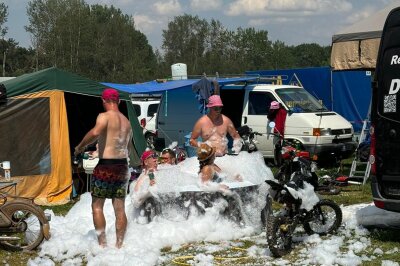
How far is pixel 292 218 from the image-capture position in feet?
21.5

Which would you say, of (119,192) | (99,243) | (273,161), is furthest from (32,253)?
(273,161)

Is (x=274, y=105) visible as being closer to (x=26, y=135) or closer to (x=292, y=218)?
(x=26, y=135)

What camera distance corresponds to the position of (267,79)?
16.3m

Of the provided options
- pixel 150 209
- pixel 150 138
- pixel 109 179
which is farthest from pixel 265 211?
pixel 150 138

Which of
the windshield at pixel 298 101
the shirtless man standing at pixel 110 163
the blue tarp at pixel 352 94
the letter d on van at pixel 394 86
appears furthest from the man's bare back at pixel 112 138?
the blue tarp at pixel 352 94

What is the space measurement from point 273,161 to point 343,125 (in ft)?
5.93

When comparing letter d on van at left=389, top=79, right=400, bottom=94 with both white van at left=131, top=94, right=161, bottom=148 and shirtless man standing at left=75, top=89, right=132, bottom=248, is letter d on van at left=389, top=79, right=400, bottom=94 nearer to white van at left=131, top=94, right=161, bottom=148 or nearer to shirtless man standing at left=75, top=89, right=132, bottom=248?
shirtless man standing at left=75, top=89, right=132, bottom=248

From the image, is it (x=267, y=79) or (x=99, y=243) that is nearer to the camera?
(x=99, y=243)

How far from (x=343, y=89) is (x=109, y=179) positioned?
15020 mm

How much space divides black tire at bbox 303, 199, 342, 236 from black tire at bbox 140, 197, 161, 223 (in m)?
1.74

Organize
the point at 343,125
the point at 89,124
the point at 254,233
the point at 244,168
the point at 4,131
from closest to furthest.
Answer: the point at 254,233 → the point at 244,168 → the point at 4,131 → the point at 89,124 → the point at 343,125

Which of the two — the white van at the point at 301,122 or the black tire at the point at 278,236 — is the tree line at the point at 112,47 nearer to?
the white van at the point at 301,122

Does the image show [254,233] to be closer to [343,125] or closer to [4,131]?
[4,131]

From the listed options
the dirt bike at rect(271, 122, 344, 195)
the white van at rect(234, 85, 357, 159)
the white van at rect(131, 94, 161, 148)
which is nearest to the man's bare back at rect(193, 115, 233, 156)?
the dirt bike at rect(271, 122, 344, 195)
